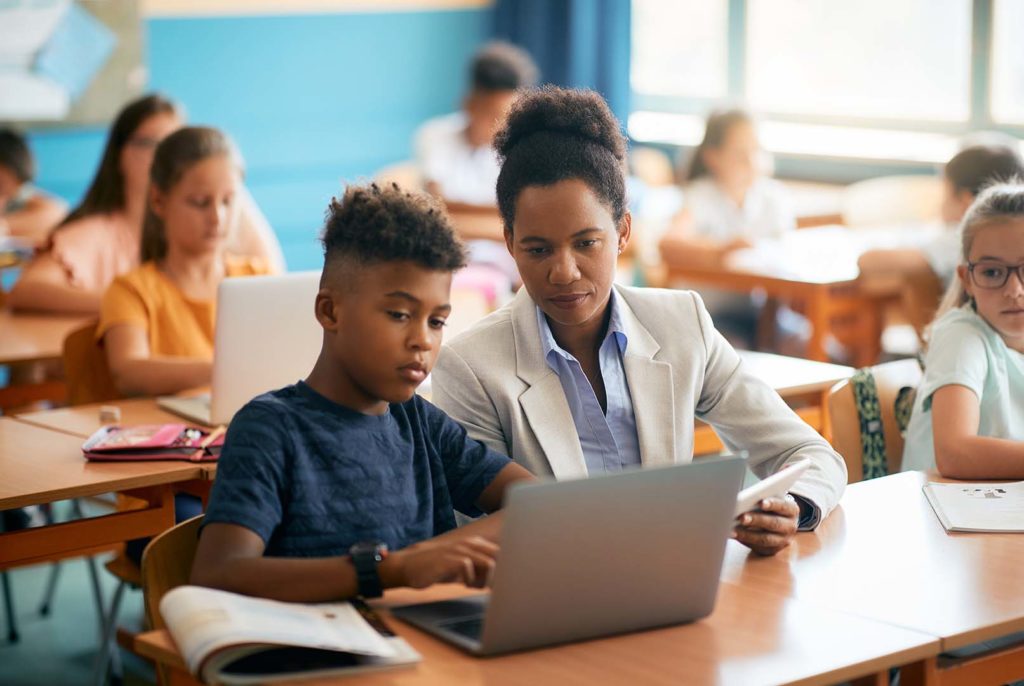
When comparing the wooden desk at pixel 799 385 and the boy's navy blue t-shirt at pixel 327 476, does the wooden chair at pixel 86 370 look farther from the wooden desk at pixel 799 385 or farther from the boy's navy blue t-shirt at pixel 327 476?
the boy's navy blue t-shirt at pixel 327 476

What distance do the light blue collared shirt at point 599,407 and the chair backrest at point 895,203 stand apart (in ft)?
12.2

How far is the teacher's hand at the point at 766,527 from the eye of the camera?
169cm

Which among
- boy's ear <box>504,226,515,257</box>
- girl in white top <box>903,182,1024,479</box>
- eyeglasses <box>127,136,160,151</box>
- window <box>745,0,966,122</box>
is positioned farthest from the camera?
window <box>745,0,966,122</box>

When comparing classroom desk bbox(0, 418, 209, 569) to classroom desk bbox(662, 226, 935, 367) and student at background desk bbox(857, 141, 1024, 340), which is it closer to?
student at background desk bbox(857, 141, 1024, 340)

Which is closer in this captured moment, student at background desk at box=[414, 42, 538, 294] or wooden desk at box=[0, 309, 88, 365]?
wooden desk at box=[0, 309, 88, 365]

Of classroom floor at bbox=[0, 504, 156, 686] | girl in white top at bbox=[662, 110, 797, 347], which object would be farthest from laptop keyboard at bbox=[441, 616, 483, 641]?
girl in white top at bbox=[662, 110, 797, 347]

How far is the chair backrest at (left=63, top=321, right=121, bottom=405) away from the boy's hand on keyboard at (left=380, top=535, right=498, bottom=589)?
1.63 m

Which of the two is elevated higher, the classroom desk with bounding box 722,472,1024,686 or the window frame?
the window frame

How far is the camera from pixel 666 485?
134 centimetres

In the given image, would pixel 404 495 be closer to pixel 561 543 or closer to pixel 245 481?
pixel 245 481

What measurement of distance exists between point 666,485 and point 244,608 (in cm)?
44

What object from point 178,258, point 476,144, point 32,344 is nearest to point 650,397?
point 178,258

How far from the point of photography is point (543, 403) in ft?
6.28

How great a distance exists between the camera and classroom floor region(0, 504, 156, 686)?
3.05 meters
